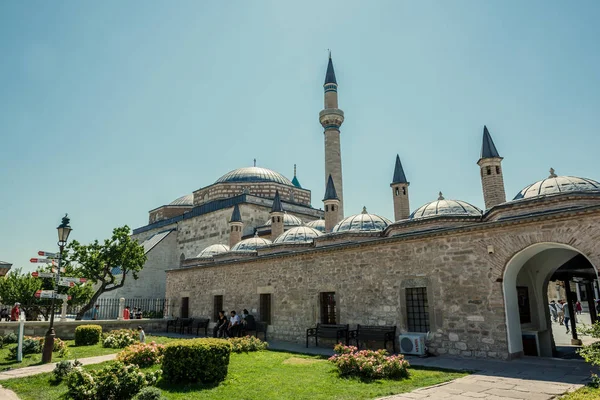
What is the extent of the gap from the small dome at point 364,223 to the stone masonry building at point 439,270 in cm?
5

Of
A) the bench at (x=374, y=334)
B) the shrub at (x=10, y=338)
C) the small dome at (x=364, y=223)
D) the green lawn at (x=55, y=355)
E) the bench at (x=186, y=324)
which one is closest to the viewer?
the green lawn at (x=55, y=355)

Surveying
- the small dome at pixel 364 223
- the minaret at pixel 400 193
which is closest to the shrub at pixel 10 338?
the small dome at pixel 364 223

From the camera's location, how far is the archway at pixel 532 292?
9.19 meters

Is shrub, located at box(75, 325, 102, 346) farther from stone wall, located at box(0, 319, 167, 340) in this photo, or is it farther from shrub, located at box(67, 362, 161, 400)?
shrub, located at box(67, 362, 161, 400)

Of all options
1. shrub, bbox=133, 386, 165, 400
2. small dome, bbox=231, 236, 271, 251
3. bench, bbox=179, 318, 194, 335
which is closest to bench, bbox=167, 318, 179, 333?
bench, bbox=179, 318, 194, 335

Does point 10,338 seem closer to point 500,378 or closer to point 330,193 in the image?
point 330,193

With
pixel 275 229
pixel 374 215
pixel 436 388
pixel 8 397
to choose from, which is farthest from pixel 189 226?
pixel 436 388

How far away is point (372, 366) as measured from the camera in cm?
737

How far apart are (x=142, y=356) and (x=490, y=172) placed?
1127 centimetres

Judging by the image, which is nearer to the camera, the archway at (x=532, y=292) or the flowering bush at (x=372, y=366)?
the flowering bush at (x=372, y=366)

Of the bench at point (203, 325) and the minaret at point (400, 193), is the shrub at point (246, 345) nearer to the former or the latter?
the bench at point (203, 325)

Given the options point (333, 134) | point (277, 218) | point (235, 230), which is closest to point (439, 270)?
point (277, 218)

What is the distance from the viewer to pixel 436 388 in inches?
252

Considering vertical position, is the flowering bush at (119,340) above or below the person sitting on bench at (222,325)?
below
